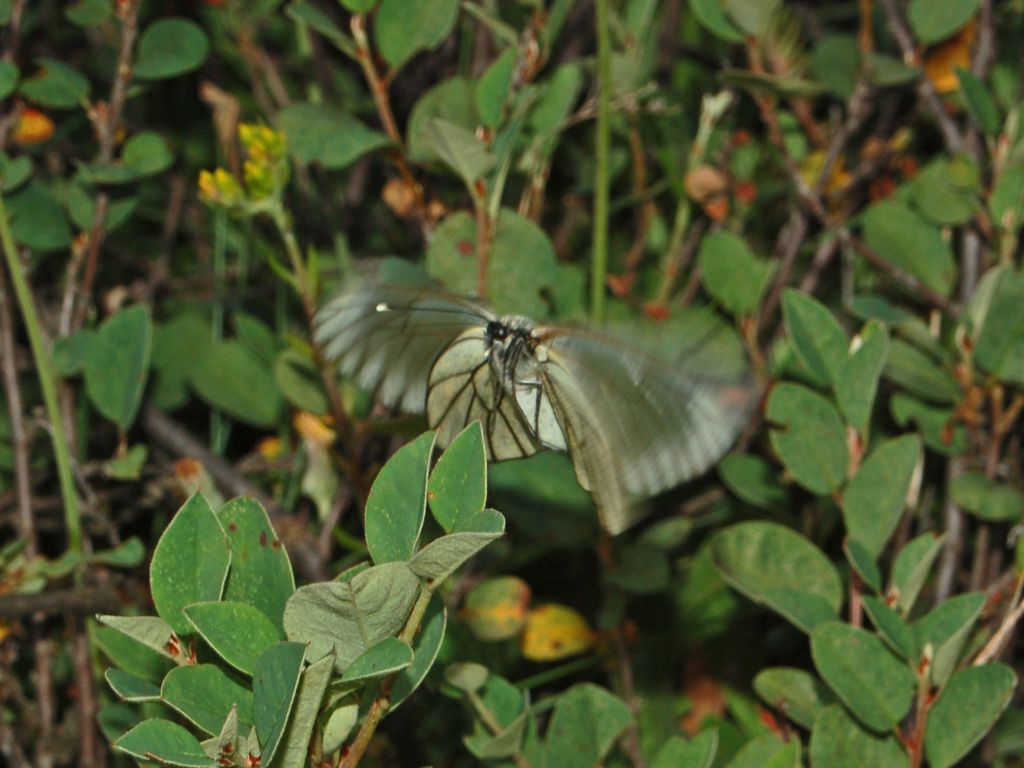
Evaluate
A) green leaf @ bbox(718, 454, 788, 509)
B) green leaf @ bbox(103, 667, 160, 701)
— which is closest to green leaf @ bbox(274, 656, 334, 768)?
green leaf @ bbox(103, 667, 160, 701)

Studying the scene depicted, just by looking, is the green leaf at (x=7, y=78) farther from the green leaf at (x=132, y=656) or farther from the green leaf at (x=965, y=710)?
the green leaf at (x=965, y=710)

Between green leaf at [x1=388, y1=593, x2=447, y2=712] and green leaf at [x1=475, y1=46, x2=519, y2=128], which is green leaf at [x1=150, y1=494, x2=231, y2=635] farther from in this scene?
green leaf at [x1=475, y1=46, x2=519, y2=128]

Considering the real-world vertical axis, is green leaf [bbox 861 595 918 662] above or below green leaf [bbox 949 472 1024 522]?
above

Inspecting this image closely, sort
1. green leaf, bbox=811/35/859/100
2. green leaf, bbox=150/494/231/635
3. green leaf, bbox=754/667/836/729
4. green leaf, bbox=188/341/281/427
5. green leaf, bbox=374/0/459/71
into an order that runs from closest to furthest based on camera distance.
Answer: green leaf, bbox=150/494/231/635
green leaf, bbox=754/667/836/729
green leaf, bbox=374/0/459/71
green leaf, bbox=188/341/281/427
green leaf, bbox=811/35/859/100

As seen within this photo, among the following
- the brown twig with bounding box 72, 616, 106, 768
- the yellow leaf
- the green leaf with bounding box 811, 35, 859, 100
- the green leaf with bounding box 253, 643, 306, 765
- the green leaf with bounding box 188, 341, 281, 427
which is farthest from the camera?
the green leaf with bounding box 811, 35, 859, 100

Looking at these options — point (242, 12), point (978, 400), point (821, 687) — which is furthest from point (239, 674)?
point (242, 12)

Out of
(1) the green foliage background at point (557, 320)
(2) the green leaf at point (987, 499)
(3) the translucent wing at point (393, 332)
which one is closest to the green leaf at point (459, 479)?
(1) the green foliage background at point (557, 320)
